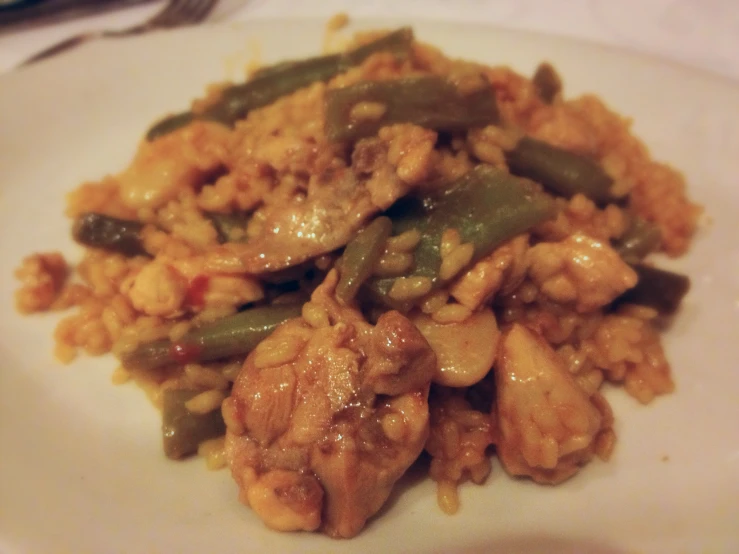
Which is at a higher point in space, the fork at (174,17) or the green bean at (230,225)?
the fork at (174,17)

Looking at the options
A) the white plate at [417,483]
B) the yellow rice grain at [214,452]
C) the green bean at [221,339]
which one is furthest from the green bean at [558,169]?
the yellow rice grain at [214,452]

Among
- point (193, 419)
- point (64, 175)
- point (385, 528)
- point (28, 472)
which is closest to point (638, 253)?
point (385, 528)

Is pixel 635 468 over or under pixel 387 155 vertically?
under

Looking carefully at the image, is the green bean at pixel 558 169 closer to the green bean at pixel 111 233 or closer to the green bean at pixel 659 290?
the green bean at pixel 659 290

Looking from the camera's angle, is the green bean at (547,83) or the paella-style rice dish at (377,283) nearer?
the paella-style rice dish at (377,283)

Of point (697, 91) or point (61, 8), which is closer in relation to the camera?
point (697, 91)

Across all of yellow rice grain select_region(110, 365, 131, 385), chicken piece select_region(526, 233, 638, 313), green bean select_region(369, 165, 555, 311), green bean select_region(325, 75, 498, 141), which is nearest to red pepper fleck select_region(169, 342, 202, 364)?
yellow rice grain select_region(110, 365, 131, 385)

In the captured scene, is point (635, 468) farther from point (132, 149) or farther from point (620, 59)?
point (132, 149)
